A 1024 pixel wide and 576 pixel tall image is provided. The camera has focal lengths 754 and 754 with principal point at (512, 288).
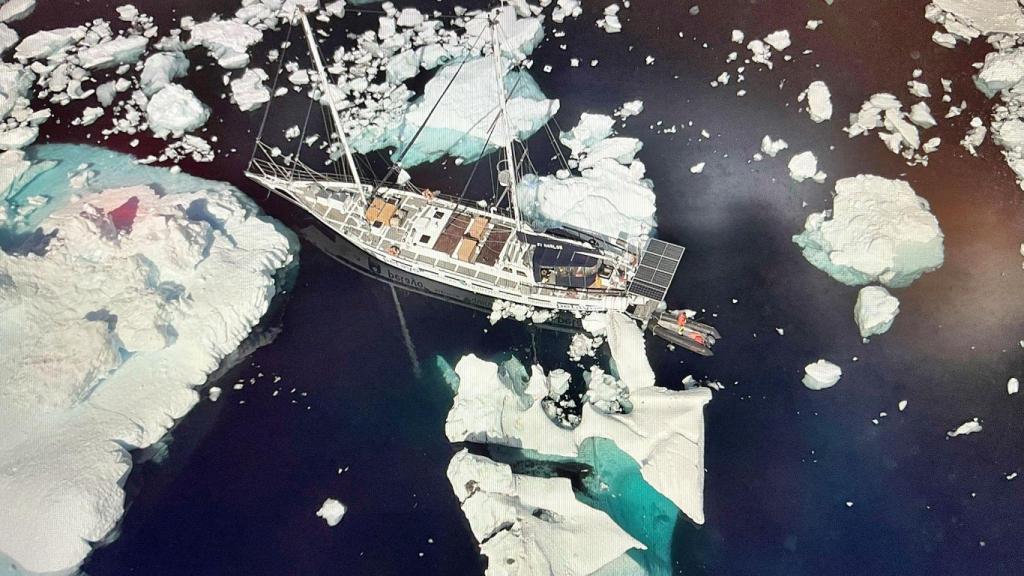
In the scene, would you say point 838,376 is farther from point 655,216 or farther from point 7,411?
point 7,411

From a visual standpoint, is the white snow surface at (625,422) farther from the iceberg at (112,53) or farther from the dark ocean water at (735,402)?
the iceberg at (112,53)

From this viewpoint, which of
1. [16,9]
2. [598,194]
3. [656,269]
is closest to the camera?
[656,269]

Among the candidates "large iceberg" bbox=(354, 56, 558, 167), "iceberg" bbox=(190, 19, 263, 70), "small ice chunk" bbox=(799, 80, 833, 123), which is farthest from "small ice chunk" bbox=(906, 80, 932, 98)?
"iceberg" bbox=(190, 19, 263, 70)

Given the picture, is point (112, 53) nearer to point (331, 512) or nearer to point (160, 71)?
point (160, 71)

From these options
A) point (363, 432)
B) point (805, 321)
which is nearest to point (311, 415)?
point (363, 432)

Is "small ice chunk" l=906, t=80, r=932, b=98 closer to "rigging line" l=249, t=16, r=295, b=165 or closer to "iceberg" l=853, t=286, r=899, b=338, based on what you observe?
"iceberg" l=853, t=286, r=899, b=338

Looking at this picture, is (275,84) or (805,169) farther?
(275,84)

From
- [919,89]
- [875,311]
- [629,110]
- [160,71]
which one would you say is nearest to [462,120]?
[629,110]
